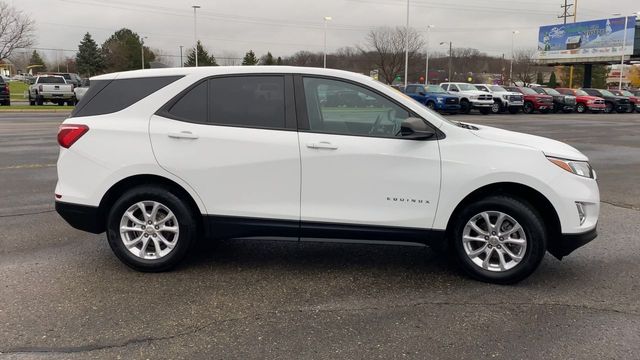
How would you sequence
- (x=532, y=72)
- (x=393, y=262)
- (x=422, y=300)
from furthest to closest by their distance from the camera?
1. (x=532, y=72)
2. (x=393, y=262)
3. (x=422, y=300)

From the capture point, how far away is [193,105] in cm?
465

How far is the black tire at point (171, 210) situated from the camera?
458 centimetres

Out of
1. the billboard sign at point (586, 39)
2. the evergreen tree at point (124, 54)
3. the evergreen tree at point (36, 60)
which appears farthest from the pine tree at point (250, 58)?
the evergreen tree at point (36, 60)

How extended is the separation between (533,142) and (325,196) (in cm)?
184

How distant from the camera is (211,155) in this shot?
4.51 metres

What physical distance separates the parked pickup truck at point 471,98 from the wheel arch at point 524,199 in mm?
28805

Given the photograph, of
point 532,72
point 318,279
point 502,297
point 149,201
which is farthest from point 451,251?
point 532,72

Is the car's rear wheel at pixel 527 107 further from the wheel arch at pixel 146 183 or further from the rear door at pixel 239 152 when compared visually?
the wheel arch at pixel 146 183

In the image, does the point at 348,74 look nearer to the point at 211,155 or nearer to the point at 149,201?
the point at 211,155

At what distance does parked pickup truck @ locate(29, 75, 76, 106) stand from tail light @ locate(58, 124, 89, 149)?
3102 cm

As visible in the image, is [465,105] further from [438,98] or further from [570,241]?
[570,241]

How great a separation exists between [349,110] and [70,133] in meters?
2.41

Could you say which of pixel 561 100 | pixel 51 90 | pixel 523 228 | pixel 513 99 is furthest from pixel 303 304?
pixel 561 100

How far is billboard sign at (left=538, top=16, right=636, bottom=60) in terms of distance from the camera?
55625mm
